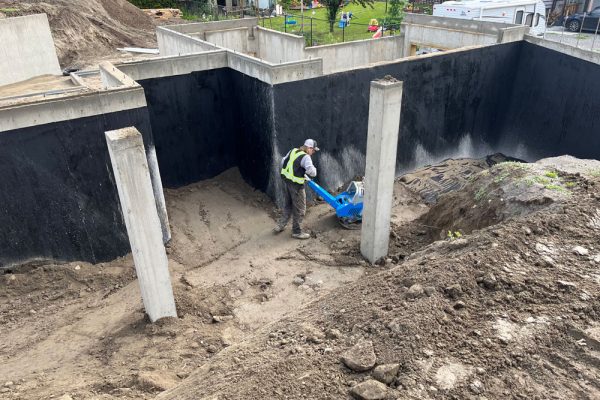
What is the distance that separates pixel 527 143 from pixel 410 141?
11.0 feet

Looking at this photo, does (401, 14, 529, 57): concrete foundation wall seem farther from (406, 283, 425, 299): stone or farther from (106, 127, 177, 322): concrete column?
(106, 127, 177, 322): concrete column

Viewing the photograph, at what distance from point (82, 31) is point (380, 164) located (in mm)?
17640

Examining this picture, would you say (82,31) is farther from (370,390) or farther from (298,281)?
(370,390)

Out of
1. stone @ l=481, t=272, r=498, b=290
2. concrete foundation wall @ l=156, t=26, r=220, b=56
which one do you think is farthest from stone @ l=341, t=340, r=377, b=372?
concrete foundation wall @ l=156, t=26, r=220, b=56

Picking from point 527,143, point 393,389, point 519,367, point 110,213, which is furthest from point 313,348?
point 527,143

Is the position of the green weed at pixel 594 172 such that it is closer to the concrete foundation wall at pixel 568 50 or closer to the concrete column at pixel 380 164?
the concrete column at pixel 380 164

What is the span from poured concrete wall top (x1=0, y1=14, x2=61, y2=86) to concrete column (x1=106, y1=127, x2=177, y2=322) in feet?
30.8

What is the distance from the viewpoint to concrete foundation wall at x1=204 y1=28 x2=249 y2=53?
13.3 metres

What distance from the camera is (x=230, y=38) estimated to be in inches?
544

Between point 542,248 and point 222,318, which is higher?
point 542,248

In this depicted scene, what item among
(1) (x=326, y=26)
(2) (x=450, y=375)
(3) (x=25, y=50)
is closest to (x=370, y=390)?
(2) (x=450, y=375)

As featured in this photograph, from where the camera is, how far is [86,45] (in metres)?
19.1

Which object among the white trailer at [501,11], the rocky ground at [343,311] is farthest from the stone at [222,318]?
the white trailer at [501,11]

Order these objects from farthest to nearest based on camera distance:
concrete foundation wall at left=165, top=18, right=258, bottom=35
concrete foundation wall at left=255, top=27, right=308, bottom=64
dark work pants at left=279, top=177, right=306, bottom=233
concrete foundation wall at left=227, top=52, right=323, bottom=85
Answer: concrete foundation wall at left=165, top=18, right=258, bottom=35, concrete foundation wall at left=255, top=27, right=308, bottom=64, concrete foundation wall at left=227, top=52, right=323, bottom=85, dark work pants at left=279, top=177, right=306, bottom=233
